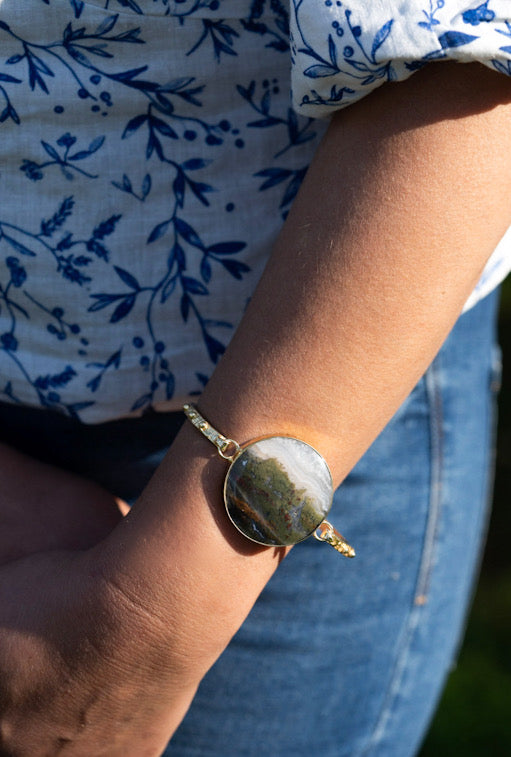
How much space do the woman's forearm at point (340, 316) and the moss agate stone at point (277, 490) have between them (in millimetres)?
13

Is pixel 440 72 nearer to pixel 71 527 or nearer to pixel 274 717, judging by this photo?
pixel 71 527

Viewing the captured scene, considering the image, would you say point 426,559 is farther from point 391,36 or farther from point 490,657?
point 490,657

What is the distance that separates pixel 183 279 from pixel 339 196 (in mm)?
230

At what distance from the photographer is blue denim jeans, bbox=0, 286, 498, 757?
98cm

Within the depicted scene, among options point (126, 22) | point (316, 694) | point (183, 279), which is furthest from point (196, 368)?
point (316, 694)

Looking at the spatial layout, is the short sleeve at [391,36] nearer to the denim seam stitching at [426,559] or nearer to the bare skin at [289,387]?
the bare skin at [289,387]

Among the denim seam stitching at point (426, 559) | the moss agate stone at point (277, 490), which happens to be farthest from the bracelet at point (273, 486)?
the denim seam stitching at point (426, 559)

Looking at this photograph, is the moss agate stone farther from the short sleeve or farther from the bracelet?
the short sleeve

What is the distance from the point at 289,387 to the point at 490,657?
2.02 m

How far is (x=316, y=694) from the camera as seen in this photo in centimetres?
104

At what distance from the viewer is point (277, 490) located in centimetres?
66

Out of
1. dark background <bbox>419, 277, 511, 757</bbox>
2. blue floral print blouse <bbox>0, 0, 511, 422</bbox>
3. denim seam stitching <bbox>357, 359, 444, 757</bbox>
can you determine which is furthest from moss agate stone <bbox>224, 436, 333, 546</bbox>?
dark background <bbox>419, 277, 511, 757</bbox>

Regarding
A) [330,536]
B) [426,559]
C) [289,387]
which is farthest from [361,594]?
[289,387]

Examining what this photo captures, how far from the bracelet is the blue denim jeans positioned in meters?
0.28
